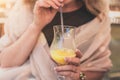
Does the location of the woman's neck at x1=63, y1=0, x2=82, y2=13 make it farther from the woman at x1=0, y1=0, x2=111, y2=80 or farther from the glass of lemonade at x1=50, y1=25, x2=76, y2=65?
the glass of lemonade at x1=50, y1=25, x2=76, y2=65

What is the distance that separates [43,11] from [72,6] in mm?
249

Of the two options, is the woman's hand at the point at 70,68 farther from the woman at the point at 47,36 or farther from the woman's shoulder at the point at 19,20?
the woman's shoulder at the point at 19,20

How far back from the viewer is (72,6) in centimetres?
138

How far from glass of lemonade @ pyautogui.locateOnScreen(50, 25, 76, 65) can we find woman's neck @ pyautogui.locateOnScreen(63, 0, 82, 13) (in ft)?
1.03

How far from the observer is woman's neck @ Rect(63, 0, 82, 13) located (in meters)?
1.37

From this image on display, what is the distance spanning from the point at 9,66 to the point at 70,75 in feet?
1.14

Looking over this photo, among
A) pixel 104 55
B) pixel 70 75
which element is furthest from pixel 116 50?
pixel 70 75

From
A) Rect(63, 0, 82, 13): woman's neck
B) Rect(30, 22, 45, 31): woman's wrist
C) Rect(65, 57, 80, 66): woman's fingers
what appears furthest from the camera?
Rect(63, 0, 82, 13): woman's neck

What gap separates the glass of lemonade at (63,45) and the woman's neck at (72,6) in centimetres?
31

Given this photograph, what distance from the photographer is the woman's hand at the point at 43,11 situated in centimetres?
112

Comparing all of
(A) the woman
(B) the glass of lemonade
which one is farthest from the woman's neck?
(B) the glass of lemonade

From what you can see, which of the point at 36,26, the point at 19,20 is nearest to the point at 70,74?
the point at 36,26

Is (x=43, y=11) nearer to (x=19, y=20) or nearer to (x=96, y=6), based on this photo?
(x=19, y=20)

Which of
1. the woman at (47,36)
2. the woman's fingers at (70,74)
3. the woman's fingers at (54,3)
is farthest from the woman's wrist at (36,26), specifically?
the woman's fingers at (70,74)
